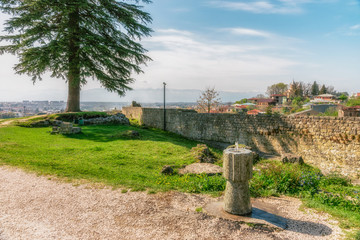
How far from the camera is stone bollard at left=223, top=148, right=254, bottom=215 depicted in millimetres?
4617

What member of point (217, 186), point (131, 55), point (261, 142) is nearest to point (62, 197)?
point (217, 186)

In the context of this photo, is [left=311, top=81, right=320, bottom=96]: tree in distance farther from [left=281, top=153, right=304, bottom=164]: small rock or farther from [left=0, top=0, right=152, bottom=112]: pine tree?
[left=281, top=153, right=304, bottom=164]: small rock

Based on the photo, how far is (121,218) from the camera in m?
4.59

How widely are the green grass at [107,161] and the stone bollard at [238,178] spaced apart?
1.31 m

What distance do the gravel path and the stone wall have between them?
719cm

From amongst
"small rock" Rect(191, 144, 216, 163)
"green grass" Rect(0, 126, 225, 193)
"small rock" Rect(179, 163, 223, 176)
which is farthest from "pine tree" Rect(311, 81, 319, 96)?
"small rock" Rect(179, 163, 223, 176)

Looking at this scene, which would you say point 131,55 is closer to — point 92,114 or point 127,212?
point 92,114

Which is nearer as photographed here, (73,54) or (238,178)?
(238,178)

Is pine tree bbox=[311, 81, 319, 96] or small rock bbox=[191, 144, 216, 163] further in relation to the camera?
pine tree bbox=[311, 81, 319, 96]

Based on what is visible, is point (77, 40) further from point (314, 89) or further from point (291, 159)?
point (314, 89)

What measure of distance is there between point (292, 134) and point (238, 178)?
9.91m

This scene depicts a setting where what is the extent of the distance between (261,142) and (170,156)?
21.7 ft

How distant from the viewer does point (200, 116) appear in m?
18.8

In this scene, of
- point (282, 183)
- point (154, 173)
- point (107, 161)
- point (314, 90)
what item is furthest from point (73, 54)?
point (314, 90)
